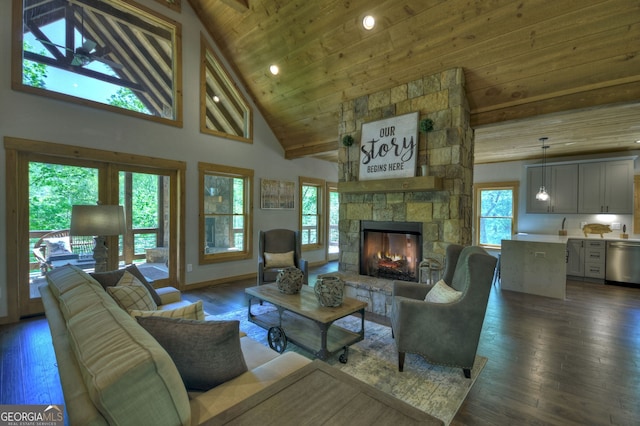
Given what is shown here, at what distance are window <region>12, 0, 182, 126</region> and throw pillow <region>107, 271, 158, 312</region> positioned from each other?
9.91 ft

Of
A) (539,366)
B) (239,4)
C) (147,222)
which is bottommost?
(539,366)

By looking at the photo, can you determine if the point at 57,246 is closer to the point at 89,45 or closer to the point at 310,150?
the point at 89,45

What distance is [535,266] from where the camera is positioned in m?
4.70

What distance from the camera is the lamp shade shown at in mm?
2613

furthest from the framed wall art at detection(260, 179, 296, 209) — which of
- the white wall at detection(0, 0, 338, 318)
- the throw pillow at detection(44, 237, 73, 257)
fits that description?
the throw pillow at detection(44, 237, 73, 257)

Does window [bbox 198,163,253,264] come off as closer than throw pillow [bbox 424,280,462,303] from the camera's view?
No

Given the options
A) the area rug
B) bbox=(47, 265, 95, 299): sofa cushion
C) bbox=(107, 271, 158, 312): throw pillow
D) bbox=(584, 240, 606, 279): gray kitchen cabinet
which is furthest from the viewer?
bbox=(584, 240, 606, 279): gray kitchen cabinet

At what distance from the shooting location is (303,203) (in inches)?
275

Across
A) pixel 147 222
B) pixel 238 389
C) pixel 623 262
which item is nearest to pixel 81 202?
pixel 147 222

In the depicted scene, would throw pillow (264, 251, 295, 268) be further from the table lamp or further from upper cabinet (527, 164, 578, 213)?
upper cabinet (527, 164, 578, 213)

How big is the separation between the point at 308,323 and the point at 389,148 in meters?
2.57

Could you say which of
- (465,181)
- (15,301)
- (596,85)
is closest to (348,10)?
(465,181)

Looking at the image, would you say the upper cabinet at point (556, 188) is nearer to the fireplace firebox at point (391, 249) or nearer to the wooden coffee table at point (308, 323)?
the fireplace firebox at point (391, 249)

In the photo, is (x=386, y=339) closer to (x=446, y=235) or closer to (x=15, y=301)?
(x=446, y=235)
